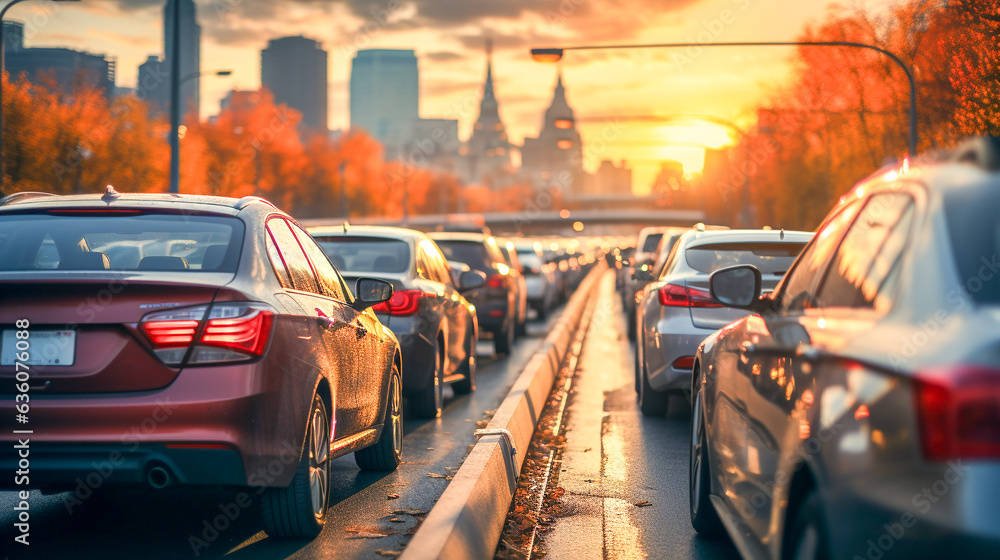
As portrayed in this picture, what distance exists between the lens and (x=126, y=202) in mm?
5707

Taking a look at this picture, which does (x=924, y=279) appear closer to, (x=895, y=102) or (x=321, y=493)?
(x=321, y=493)

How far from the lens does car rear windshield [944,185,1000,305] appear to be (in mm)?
2717

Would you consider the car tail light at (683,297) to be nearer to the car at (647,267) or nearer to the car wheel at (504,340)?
the car at (647,267)

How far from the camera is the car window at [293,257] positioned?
5.90m

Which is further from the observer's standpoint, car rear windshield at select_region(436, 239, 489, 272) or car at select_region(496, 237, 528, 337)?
car at select_region(496, 237, 528, 337)

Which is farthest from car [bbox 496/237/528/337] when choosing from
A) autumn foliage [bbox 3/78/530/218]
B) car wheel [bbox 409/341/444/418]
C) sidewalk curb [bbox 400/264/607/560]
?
autumn foliage [bbox 3/78/530/218]

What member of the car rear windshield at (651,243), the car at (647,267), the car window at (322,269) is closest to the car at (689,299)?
the car at (647,267)

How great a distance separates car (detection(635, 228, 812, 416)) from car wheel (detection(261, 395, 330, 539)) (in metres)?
4.44

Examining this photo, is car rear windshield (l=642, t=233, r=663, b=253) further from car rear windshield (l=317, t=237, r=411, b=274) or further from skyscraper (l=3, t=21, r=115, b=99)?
skyscraper (l=3, t=21, r=115, b=99)

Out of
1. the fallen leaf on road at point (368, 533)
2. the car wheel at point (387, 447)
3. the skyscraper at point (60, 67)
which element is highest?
the skyscraper at point (60, 67)

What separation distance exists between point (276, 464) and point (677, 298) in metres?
5.29

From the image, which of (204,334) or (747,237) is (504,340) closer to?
(747,237)

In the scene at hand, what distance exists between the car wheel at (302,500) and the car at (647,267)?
20.4ft

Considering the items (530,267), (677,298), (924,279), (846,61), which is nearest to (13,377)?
(924,279)
